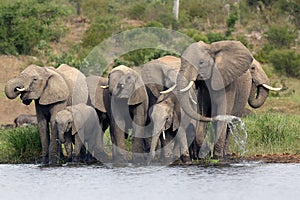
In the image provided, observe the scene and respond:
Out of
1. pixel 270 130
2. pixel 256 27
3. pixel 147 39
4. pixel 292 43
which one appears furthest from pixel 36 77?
pixel 256 27

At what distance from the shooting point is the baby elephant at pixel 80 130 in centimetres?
1523

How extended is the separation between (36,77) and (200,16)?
2589 centimetres

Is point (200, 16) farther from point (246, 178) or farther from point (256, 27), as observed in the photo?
point (246, 178)

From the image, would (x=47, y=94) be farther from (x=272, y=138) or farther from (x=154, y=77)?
(x=272, y=138)

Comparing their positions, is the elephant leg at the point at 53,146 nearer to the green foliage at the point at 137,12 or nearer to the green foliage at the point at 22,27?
the green foliage at the point at 22,27

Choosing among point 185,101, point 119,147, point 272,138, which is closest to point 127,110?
point 119,147

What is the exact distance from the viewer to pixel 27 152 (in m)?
15.8

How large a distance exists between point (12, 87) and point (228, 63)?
3.57 meters

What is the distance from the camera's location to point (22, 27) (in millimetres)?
29312

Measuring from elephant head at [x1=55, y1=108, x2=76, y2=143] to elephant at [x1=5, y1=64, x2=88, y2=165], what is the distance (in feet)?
0.75

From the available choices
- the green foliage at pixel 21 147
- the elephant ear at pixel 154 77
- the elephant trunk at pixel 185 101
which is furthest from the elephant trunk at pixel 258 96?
the green foliage at pixel 21 147

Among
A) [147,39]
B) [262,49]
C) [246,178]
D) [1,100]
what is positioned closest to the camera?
[246,178]

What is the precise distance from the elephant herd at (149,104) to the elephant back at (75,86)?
2 cm

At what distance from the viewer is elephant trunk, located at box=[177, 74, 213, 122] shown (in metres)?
14.2
